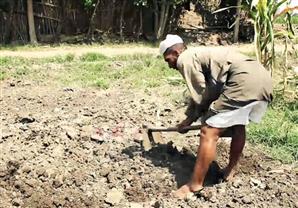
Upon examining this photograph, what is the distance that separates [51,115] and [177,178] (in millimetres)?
2119

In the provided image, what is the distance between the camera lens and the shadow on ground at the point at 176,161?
4938 millimetres

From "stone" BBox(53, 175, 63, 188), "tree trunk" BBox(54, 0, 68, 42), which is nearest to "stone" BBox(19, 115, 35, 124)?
"stone" BBox(53, 175, 63, 188)

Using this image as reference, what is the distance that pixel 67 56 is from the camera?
9.92 metres

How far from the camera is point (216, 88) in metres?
4.59

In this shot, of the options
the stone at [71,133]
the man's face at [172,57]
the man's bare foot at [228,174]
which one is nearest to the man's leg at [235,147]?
the man's bare foot at [228,174]

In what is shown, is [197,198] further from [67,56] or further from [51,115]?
[67,56]

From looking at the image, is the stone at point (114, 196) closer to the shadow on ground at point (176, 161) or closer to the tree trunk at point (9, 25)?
the shadow on ground at point (176, 161)

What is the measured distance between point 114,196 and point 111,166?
0.46 m

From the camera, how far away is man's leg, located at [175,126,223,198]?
14.6ft

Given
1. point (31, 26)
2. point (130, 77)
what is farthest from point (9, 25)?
point (130, 77)

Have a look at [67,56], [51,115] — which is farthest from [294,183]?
[67,56]

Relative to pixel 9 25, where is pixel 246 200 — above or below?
below

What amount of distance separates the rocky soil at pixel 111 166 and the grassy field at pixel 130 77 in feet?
1.14

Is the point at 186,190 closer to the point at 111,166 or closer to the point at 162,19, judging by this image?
the point at 111,166
